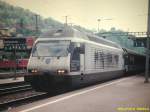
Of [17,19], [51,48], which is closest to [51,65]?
[51,48]

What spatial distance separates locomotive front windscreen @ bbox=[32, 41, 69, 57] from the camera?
13469 mm

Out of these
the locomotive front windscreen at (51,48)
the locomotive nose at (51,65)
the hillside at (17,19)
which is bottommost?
the locomotive nose at (51,65)

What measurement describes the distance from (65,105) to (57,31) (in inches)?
247

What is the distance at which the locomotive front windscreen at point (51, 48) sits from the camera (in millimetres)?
13469

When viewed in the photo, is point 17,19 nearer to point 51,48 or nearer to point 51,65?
point 51,48

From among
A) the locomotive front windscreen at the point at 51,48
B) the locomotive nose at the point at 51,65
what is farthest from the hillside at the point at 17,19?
the locomotive nose at the point at 51,65

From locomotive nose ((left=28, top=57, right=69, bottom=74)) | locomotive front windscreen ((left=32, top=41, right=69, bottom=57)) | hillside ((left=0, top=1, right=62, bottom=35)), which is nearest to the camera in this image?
locomotive nose ((left=28, top=57, right=69, bottom=74))

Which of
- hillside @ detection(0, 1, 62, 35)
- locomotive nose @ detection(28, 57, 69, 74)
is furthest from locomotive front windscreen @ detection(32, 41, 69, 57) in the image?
hillside @ detection(0, 1, 62, 35)

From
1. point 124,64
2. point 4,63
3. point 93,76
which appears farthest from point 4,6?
point 93,76

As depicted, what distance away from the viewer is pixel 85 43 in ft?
49.2

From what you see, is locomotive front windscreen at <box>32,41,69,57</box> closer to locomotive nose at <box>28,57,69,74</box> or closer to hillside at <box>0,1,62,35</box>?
locomotive nose at <box>28,57,69,74</box>

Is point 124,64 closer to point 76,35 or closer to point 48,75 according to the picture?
point 76,35

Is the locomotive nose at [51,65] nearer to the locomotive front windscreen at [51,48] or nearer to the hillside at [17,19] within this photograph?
the locomotive front windscreen at [51,48]

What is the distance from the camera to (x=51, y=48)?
1376cm
